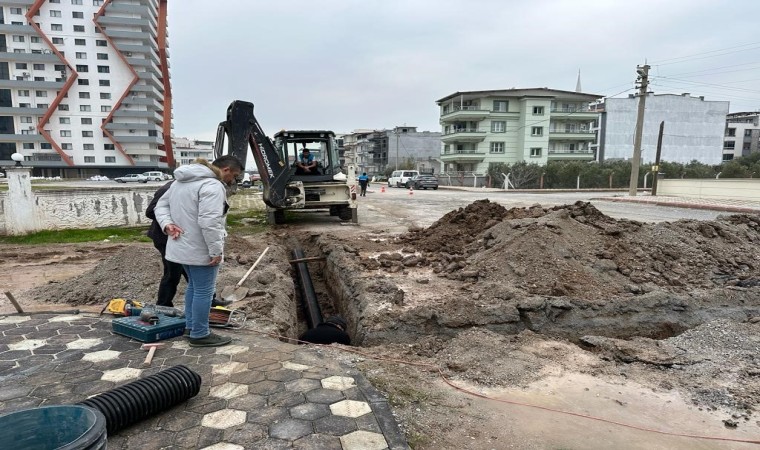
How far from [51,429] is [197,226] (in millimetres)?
2158

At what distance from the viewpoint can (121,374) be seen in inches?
131

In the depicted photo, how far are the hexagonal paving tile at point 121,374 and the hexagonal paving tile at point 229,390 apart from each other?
2.24ft

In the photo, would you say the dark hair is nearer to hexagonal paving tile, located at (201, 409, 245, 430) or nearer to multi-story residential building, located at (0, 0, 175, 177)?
hexagonal paving tile, located at (201, 409, 245, 430)

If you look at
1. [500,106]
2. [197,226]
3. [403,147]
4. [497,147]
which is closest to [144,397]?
[197,226]

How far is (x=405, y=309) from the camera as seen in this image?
5383 mm

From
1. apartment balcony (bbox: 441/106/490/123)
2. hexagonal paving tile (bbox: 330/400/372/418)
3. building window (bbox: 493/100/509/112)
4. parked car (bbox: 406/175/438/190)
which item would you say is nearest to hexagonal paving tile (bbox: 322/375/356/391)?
hexagonal paving tile (bbox: 330/400/372/418)

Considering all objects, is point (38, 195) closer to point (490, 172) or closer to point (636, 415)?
point (636, 415)

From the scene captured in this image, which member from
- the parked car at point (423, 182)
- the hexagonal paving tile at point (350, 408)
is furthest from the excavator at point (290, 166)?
the parked car at point (423, 182)

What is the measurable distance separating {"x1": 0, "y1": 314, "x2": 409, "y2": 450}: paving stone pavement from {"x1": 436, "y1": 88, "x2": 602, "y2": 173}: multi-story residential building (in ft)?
154

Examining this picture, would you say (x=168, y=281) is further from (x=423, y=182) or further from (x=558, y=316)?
(x=423, y=182)

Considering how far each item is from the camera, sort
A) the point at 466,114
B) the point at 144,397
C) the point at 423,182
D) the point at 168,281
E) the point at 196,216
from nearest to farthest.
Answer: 1. the point at 144,397
2. the point at 196,216
3. the point at 168,281
4. the point at 423,182
5. the point at 466,114

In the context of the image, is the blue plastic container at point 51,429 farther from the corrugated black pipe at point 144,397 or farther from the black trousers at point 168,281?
the black trousers at point 168,281

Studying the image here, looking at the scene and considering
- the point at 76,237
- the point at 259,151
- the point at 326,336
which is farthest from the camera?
the point at 259,151

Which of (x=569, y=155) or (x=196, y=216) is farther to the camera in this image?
(x=569, y=155)
